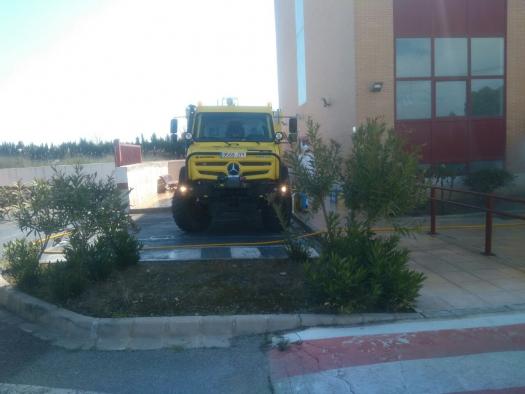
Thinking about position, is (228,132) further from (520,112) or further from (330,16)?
(520,112)

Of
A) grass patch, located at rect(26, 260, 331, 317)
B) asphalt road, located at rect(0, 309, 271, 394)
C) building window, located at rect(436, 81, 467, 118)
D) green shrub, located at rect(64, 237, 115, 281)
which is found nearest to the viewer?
asphalt road, located at rect(0, 309, 271, 394)

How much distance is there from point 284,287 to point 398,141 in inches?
89.4

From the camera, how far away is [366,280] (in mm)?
5746

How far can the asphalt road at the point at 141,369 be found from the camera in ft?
14.1

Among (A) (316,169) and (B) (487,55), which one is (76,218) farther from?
(B) (487,55)

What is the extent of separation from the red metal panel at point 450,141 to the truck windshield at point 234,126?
18.5ft

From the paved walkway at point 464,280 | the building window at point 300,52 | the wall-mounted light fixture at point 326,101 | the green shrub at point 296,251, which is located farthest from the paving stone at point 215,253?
the building window at point 300,52

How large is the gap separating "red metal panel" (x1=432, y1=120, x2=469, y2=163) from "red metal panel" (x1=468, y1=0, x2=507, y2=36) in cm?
259

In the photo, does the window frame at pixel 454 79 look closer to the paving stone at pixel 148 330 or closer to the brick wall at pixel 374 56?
the brick wall at pixel 374 56

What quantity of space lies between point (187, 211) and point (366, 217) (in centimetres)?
561

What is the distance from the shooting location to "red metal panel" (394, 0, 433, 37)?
540 inches

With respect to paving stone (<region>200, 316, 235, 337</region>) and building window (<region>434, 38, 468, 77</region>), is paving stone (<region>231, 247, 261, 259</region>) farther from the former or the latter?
building window (<region>434, 38, 468, 77</region>)

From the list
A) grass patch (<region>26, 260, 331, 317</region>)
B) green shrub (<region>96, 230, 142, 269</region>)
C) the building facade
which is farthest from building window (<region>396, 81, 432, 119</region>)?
green shrub (<region>96, 230, 142, 269</region>)

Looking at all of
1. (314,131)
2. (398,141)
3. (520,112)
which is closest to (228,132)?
(314,131)
